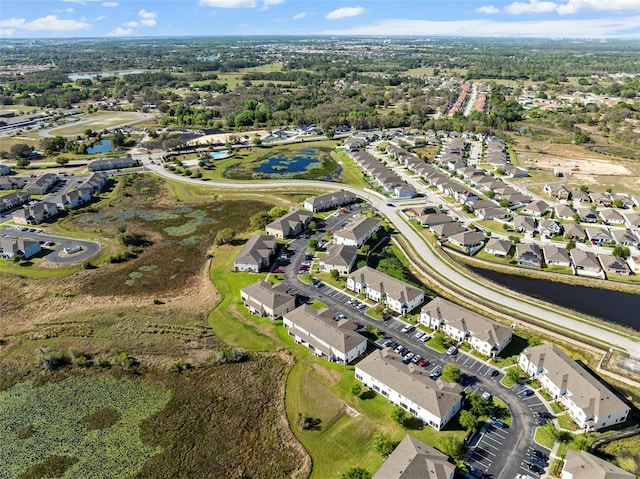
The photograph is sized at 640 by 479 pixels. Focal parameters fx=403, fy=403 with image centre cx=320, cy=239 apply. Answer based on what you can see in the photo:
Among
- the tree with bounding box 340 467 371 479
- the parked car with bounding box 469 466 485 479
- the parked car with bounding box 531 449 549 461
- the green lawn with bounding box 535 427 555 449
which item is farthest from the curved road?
the tree with bounding box 340 467 371 479

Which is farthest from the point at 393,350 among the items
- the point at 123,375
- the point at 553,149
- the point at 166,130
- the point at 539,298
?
the point at 166,130

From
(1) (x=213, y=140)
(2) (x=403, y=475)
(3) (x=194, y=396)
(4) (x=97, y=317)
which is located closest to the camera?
(2) (x=403, y=475)

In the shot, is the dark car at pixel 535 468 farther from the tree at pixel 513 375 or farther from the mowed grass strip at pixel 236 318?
the mowed grass strip at pixel 236 318

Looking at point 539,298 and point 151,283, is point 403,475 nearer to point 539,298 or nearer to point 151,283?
point 539,298

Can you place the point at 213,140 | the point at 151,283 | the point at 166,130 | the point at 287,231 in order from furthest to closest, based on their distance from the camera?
the point at 166,130
the point at 213,140
the point at 287,231
the point at 151,283

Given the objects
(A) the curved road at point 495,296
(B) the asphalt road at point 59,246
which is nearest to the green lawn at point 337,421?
(A) the curved road at point 495,296

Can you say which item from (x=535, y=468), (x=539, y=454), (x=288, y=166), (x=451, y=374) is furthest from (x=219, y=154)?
(x=535, y=468)

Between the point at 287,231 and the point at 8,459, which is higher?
the point at 287,231
